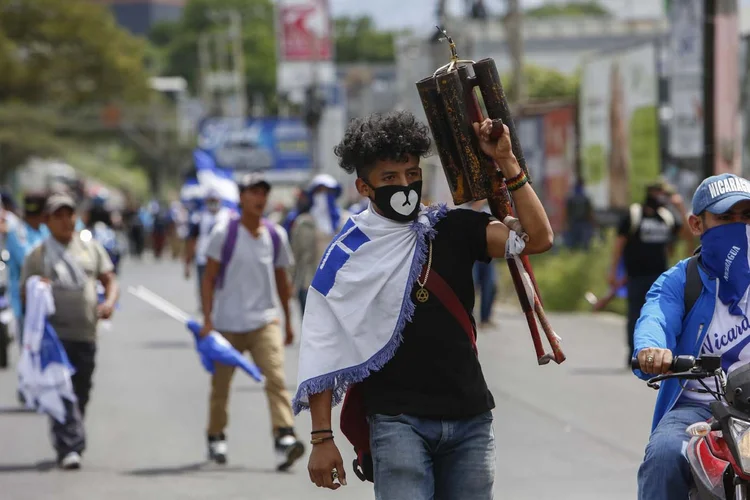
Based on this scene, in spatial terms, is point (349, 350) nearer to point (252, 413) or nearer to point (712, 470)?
point (712, 470)

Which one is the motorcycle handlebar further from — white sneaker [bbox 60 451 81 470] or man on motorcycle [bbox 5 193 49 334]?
man on motorcycle [bbox 5 193 49 334]

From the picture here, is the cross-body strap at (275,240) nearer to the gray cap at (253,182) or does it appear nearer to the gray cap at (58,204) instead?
the gray cap at (253,182)

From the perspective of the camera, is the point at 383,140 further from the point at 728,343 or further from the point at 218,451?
the point at 218,451

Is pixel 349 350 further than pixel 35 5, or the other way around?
pixel 35 5

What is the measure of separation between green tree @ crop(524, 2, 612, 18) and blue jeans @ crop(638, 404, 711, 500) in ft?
494

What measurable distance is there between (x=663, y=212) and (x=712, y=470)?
358 inches

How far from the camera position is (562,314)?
21562mm

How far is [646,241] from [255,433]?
13.1ft

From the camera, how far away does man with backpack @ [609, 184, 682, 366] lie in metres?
13.5

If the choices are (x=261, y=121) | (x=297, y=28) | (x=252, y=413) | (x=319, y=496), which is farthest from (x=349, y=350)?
(x=261, y=121)

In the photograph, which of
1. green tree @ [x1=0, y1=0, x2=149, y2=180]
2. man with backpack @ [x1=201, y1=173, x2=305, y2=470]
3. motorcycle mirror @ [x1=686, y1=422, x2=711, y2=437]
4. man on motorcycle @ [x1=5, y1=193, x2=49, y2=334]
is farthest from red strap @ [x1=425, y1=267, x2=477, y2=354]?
green tree @ [x1=0, y1=0, x2=149, y2=180]

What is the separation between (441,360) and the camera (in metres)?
4.91

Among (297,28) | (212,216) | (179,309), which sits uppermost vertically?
(297,28)

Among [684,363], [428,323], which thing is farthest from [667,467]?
[428,323]
